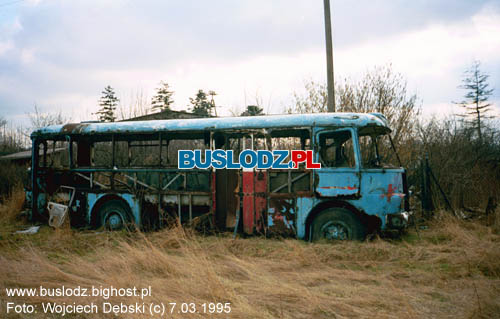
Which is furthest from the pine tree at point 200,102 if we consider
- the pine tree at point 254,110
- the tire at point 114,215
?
the tire at point 114,215

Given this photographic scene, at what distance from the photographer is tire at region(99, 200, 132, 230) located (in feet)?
25.3

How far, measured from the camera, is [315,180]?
649 cm

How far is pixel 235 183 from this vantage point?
7066 millimetres

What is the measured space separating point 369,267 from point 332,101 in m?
5.94

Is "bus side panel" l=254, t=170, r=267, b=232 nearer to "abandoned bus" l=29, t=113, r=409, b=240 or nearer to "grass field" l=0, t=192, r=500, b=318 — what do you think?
"abandoned bus" l=29, t=113, r=409, b=240

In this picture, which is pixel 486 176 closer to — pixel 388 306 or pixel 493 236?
A: pixel 493 236

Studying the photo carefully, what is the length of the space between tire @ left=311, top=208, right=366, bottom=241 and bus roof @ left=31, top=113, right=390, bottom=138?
1.66 meters

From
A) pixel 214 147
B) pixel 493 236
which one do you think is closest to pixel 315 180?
pixel 214 147

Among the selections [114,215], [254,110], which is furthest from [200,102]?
[114,215]

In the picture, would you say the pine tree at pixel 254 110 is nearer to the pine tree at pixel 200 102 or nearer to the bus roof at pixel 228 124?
the bus roof at pixel 228 124

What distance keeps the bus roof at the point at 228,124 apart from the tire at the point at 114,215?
1657 millimetres

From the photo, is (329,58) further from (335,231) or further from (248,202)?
(335,231)

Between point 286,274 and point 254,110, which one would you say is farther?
point 254,110

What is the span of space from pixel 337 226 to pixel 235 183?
2183 millimetres
